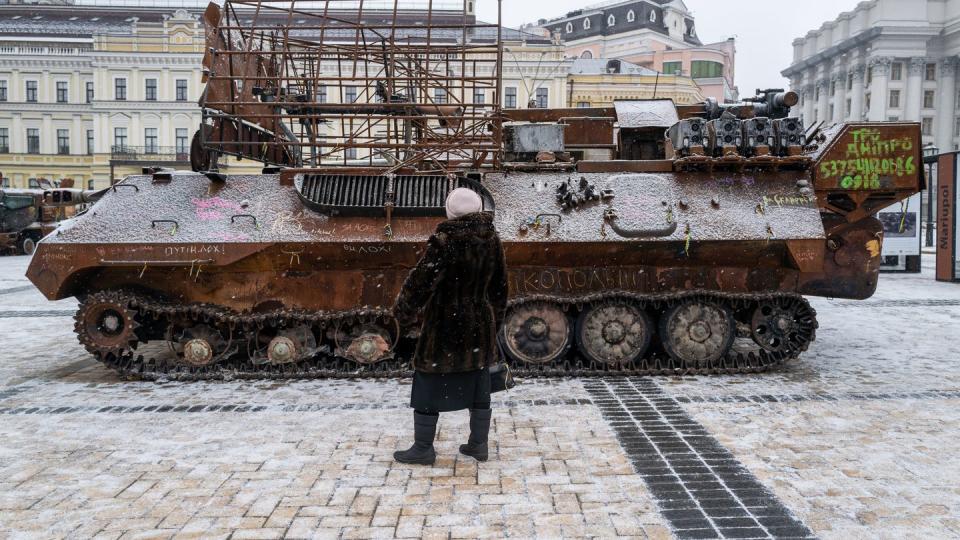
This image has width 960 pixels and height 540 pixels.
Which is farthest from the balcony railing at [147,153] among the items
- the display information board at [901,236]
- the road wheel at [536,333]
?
the road wheel at [536,333]

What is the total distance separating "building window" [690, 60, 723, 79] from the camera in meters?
67.4

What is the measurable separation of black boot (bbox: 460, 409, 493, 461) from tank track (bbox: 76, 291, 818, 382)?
254 cm

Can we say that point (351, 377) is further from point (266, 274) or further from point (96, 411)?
Answer: point (96, 411)

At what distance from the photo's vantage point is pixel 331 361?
8.26 m

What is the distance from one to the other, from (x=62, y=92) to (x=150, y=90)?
380 inches

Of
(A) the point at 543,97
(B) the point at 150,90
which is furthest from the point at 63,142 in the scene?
(A) the point at 543,97

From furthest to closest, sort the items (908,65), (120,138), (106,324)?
1. (908,65)
2. (120,138)
3. (106,324)

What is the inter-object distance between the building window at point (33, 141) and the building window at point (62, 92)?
312 cm

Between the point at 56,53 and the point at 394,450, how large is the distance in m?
60.4

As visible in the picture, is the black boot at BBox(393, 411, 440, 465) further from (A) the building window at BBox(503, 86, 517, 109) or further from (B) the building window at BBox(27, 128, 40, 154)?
(B) the building window at BBox(27, 128, 40, 154)

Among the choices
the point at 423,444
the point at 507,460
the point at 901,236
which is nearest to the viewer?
the point at 423,444

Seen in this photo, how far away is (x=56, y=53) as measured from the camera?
55.4 m

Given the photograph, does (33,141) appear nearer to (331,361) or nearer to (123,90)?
(123,90)

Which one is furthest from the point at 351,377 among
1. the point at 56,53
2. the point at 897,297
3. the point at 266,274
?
the point at 56,53
